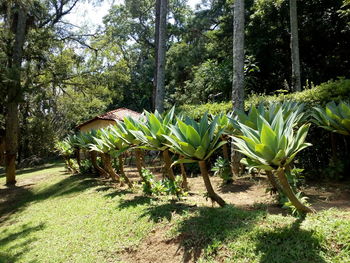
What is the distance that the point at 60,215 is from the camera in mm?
5508

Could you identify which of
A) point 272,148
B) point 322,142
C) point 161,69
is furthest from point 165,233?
point 161,69

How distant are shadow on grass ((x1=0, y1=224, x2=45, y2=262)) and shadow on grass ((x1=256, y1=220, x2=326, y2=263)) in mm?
3417

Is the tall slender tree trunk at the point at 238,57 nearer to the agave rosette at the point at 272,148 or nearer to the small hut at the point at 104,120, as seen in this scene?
the agave rosette at the point at 272,148

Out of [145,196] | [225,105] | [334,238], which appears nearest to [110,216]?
[145,196]

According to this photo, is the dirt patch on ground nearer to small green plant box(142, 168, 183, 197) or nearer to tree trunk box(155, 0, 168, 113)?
small green plant box(142, 168, 183, 197)

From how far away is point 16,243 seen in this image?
4.64 meters

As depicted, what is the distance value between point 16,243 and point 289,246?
426 centimetres

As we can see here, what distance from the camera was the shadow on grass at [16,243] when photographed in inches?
165

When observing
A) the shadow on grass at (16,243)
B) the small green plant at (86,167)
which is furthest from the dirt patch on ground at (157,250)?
the small green plant at (86,167)

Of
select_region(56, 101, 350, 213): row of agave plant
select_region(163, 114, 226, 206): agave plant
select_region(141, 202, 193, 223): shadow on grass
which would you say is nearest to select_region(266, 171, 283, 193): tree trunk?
select_region(56, 101, 350, 213): row of agave plant

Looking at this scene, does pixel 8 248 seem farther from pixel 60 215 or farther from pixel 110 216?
pixel 110 216

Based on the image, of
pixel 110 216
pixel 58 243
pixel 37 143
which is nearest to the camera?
pixel 58 243

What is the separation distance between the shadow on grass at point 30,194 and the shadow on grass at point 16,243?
168 cm

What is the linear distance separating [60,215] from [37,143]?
15709mm
